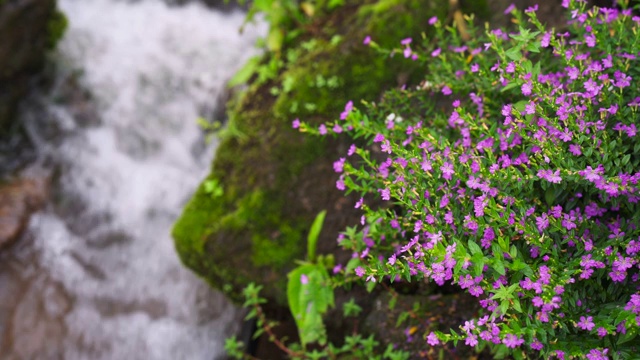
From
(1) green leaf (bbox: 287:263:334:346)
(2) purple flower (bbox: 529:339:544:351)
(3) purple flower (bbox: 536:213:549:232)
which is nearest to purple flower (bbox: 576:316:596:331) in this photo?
(2) purple flower (bbox: 529:339:544:351)

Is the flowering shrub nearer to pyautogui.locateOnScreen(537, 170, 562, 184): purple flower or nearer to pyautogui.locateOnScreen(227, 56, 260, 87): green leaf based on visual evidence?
pyautogui.locateOnScreen(537, 170, 562, 184): purple flower

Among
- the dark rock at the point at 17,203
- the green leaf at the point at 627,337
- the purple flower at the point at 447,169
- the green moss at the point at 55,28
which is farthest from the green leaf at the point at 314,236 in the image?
the green moss at the point at 55,28

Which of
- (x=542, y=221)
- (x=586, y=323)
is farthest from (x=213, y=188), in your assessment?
(x=586, y=323)

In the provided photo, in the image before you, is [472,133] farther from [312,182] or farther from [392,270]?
[312,182]

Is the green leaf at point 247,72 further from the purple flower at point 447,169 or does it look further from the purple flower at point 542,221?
the purple flower at point 542,221

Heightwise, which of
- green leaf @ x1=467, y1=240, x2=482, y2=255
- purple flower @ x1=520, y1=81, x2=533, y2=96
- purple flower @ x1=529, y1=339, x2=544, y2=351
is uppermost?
purple flower @ x1=520, y1=81, x2=533, y2=96

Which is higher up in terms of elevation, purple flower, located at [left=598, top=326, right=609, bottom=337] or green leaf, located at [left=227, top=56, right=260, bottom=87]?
green leaf, located at [left=227, top=56, right=260, bottom=87]

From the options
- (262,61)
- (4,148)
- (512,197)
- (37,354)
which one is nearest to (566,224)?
(512,197)

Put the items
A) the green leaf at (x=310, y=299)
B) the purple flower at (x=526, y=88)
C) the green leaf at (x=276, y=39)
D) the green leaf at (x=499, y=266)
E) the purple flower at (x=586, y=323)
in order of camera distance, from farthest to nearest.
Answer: the green leaf at (x=276, y=39)
the green leaf at (x=310, y=299)
the purple flower at (x=526, y=88)
the purple flower at (x=586, y=323)
the green leaf at (x=499, y=266)
